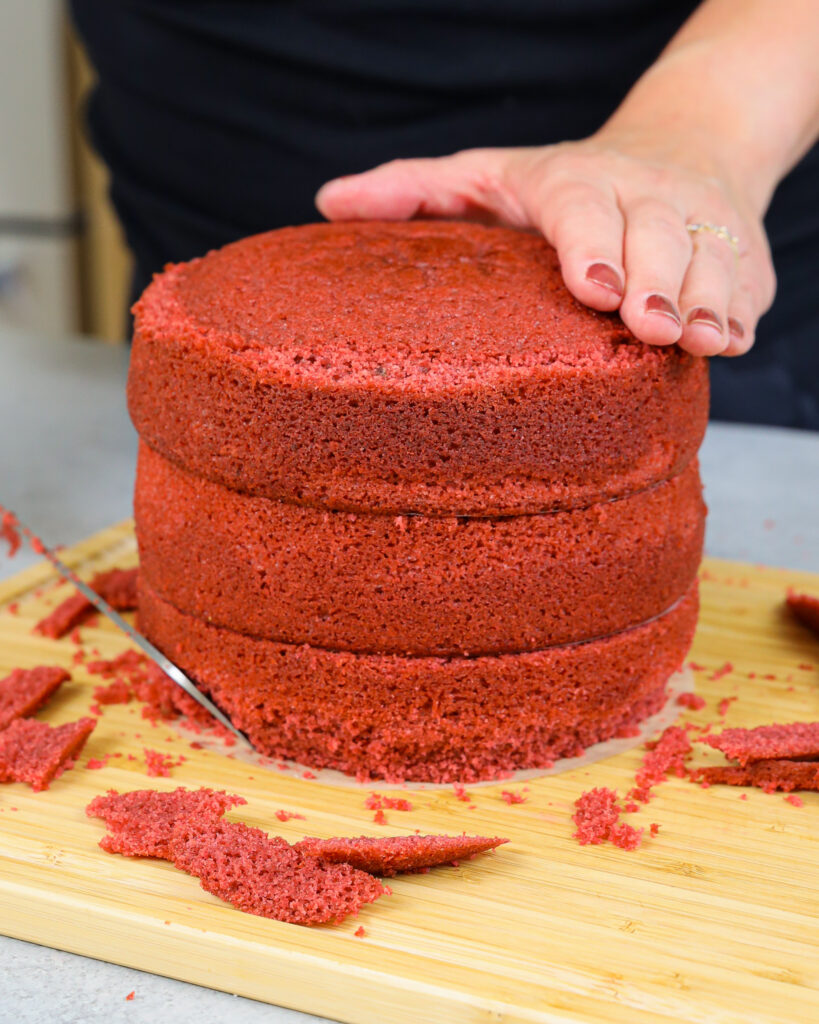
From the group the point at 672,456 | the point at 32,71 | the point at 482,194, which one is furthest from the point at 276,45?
the point at 32,71

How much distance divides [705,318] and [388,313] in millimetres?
362

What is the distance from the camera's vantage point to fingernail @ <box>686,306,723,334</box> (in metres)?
1.38

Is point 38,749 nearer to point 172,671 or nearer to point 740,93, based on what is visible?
point 172,671

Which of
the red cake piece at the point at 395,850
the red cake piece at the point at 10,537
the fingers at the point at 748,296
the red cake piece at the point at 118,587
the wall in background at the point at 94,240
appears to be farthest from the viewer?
the wall in background at the point at 94,240

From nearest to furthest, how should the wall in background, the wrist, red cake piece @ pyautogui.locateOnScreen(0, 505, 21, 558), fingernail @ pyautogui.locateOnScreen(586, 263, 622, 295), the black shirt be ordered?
fingernail @ pyautogui.locateOnScreen(586, 263, 622, 295) < the wrist < red cake piece @ pyautogui.locateOnScreen(0, 505, 21, 558) < the black shirt < the wall in background

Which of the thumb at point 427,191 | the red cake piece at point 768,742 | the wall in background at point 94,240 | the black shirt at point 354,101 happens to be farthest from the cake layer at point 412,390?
the wall in background at point 94,240

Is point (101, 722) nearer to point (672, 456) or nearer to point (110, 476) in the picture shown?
point (672, 456)

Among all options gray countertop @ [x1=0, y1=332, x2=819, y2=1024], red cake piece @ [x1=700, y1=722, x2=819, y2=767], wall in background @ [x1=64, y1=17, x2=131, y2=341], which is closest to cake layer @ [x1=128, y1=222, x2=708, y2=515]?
red cake piece @ [x1=700, y1=722, x2=819, y2=767]

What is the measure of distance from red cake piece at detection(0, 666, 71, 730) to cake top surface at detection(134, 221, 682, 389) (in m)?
0.45

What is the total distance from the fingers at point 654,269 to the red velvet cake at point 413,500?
0.11 ft

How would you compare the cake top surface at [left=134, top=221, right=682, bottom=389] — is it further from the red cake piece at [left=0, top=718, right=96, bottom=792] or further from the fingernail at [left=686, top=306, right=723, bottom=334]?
the red cake piece at [left=0, top=718, right=96, bottom=792]

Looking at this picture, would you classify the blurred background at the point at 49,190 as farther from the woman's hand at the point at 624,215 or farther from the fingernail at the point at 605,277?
the fingernail at the point at 605,277

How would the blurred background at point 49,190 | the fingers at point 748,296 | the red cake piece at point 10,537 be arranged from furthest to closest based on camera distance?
the blurred background at point 49,190
the red cake piece at point 10,537
the fingers at point 748,296

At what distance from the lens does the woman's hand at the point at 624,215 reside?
4.50 ft
